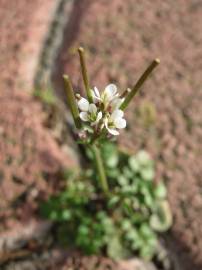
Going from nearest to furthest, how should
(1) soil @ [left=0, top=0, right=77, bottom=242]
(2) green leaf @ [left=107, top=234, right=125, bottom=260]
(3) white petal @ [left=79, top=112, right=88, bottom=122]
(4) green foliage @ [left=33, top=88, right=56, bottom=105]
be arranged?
1. (3) white petal @ [left=79, top=112, right=88, bottom=122]
2. (2) green leaf @ [left=107, top=234, right=125, bottom=260]
3. (1) soil @ [left=0, top=0, right=77, bottom=242]
4. (4) green foliage @ [left=33, top=88, right=56, bottom=105]

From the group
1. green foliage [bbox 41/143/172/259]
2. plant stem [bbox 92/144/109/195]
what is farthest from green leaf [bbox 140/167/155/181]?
plant stem [bbox 92/144/109/195]

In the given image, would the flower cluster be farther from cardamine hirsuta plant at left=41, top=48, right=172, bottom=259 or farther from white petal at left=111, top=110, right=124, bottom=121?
cardamine hirsuta plant at left=41, top=48, right=172, bottom=259

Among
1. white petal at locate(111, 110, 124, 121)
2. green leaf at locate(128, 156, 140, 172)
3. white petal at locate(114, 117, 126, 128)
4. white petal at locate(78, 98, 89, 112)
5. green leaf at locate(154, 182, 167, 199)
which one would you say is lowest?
white petal at locate(114, 117, 126, 128)

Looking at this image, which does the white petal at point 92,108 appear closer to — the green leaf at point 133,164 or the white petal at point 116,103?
the white petal at point 116,103

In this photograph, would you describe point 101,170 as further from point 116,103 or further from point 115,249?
point 116,103

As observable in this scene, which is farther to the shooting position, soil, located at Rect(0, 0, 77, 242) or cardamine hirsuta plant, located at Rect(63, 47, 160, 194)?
soil, located at Rect(0, 0, 77, 242)

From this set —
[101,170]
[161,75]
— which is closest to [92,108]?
[101,170]

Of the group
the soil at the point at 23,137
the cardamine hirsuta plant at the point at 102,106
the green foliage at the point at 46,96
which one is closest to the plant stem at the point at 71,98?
the cardamine hirsuta plant at the point at 102,106

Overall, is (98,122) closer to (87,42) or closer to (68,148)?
(68,148)
